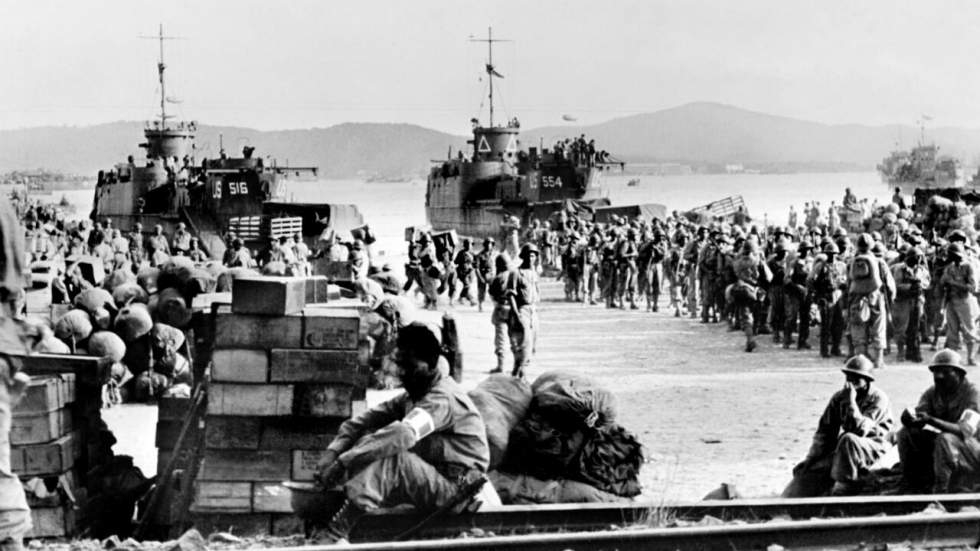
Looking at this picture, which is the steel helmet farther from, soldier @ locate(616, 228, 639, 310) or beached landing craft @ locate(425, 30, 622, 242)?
beached landing craft @ locate(425, 30, 622, 242)

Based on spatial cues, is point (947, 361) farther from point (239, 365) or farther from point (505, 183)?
point (505, 183)

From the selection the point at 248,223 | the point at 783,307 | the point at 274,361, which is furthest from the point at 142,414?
the point at 248,223

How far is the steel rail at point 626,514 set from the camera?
6.36 m

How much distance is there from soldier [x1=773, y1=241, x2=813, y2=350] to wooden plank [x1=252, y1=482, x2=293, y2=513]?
11.9m

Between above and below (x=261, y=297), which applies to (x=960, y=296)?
below

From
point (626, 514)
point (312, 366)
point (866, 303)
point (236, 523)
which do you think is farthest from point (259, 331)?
point (866, 303)

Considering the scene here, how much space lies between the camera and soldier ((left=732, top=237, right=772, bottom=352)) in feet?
57.8

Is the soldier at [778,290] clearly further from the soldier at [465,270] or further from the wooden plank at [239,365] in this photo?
the wooden plank at [239,365]

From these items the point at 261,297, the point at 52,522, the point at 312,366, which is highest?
the point at 261,297

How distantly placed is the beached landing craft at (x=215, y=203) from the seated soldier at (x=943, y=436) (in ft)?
84.0

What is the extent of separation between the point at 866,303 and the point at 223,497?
1035 centimetres

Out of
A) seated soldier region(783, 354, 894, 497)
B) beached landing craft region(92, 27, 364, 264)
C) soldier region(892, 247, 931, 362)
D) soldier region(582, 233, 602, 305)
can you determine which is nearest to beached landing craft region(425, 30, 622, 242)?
beached landing craft region(92, 27, 364, 264)

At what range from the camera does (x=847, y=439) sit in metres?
8.00

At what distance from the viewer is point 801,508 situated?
276 inches
